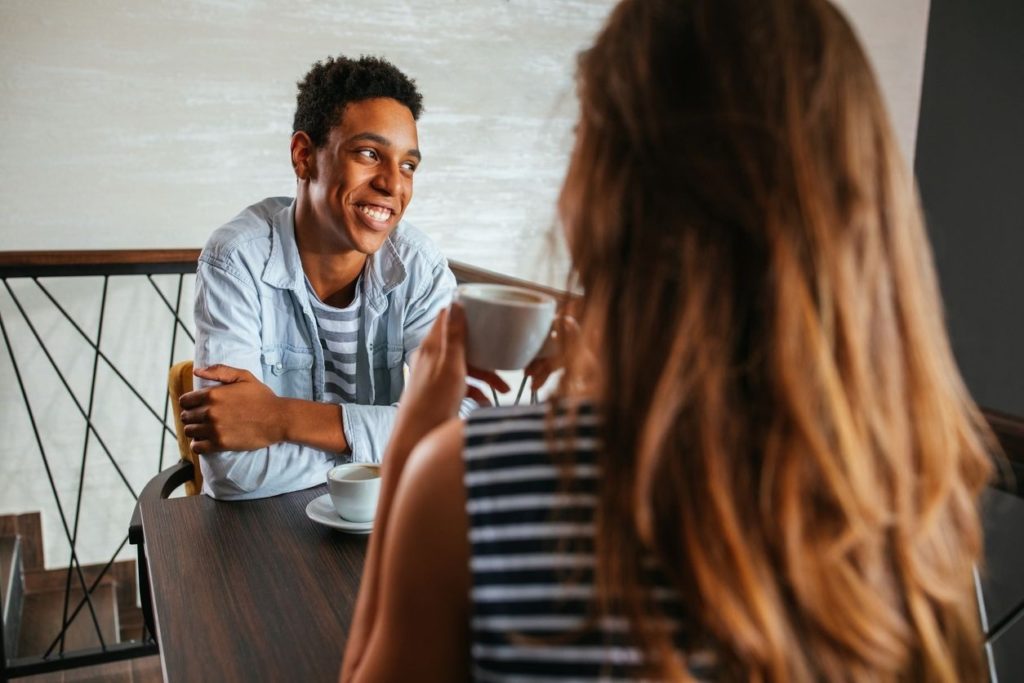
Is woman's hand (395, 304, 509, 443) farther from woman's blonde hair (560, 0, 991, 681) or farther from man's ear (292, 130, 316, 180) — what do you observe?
man's ear (292, 130, 316, 180)

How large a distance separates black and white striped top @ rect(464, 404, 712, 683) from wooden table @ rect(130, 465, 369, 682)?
0.41m

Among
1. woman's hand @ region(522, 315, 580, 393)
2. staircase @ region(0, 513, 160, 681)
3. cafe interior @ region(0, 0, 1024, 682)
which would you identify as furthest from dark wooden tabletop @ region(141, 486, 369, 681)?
staircase @ region(0, 513, 160, 681)

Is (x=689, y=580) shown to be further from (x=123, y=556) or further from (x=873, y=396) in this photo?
(x=123, y=556)

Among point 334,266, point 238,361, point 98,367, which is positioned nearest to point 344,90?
point 334,266

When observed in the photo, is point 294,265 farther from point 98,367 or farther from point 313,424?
point 98,367

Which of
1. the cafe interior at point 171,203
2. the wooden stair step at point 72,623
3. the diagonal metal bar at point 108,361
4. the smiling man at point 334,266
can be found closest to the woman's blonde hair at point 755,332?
the smiling man at point 334,266

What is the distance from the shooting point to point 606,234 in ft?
1.95

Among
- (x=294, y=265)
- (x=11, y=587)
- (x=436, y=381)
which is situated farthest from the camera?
(x=11, y=587)

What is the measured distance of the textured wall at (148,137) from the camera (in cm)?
291

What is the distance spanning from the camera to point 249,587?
112 cm

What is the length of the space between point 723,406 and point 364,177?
1.46 meters

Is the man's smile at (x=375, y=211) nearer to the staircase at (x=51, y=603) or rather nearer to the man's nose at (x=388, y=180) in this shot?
the man's nose at (x=388, y=180)

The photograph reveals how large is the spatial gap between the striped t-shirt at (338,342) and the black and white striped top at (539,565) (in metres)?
1.32

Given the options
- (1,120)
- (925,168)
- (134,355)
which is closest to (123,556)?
(134,355)
